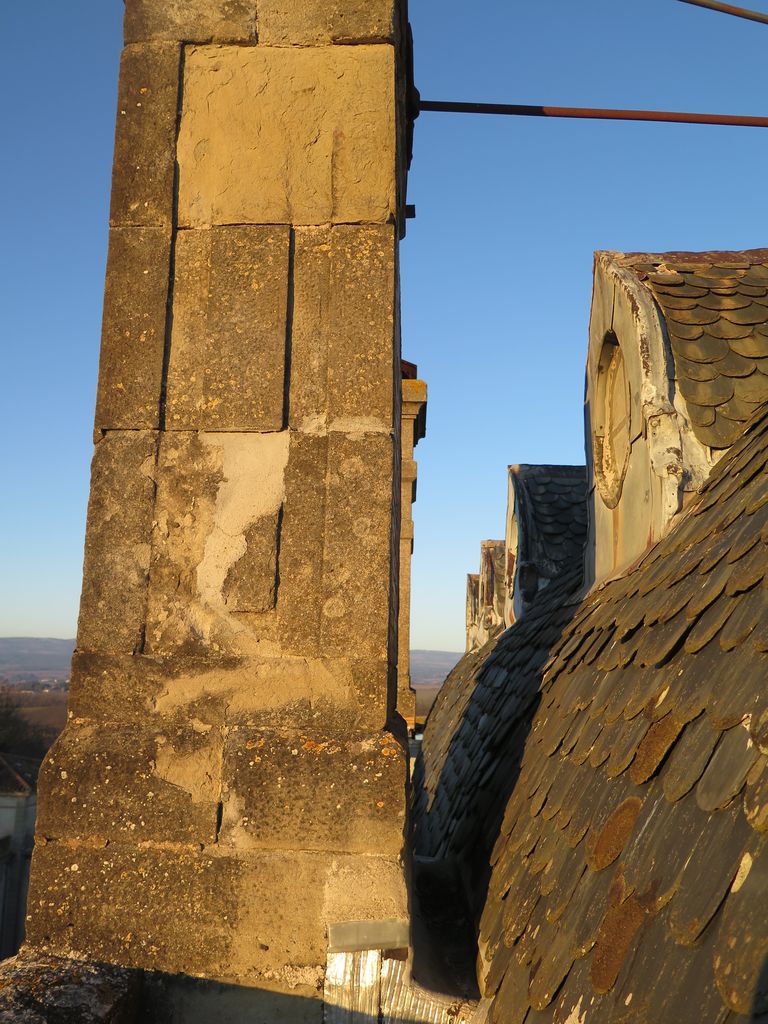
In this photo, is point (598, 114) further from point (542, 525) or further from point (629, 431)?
point (542, 525)

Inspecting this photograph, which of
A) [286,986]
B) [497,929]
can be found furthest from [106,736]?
[497,929]

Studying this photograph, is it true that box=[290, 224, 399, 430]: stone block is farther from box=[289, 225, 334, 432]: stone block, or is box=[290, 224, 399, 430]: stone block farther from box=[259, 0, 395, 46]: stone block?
box=[259, 0, 395, 46]: stone block

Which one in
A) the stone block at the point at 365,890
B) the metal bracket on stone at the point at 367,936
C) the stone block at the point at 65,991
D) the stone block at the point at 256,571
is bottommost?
the stone block at the point at 65,991

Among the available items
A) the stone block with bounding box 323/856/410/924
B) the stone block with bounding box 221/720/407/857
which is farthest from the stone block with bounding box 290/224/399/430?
the stone block with bounding box 323/856/410/924

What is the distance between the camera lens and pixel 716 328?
375 cm

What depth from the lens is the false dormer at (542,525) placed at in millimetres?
6484

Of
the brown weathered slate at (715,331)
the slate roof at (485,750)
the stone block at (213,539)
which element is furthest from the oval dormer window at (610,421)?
the stone block at (213,539)

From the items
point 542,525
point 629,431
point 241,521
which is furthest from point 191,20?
point 542,525

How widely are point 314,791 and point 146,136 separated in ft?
6.87

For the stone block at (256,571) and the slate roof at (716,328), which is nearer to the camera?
the stone block at (256,571)

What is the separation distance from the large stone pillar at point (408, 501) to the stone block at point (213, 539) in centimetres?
423

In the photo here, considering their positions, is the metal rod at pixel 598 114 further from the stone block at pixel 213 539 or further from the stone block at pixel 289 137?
the stone block at pixel 213 539

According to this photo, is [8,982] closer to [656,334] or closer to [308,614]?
[308,614]

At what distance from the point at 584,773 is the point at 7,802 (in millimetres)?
20237
